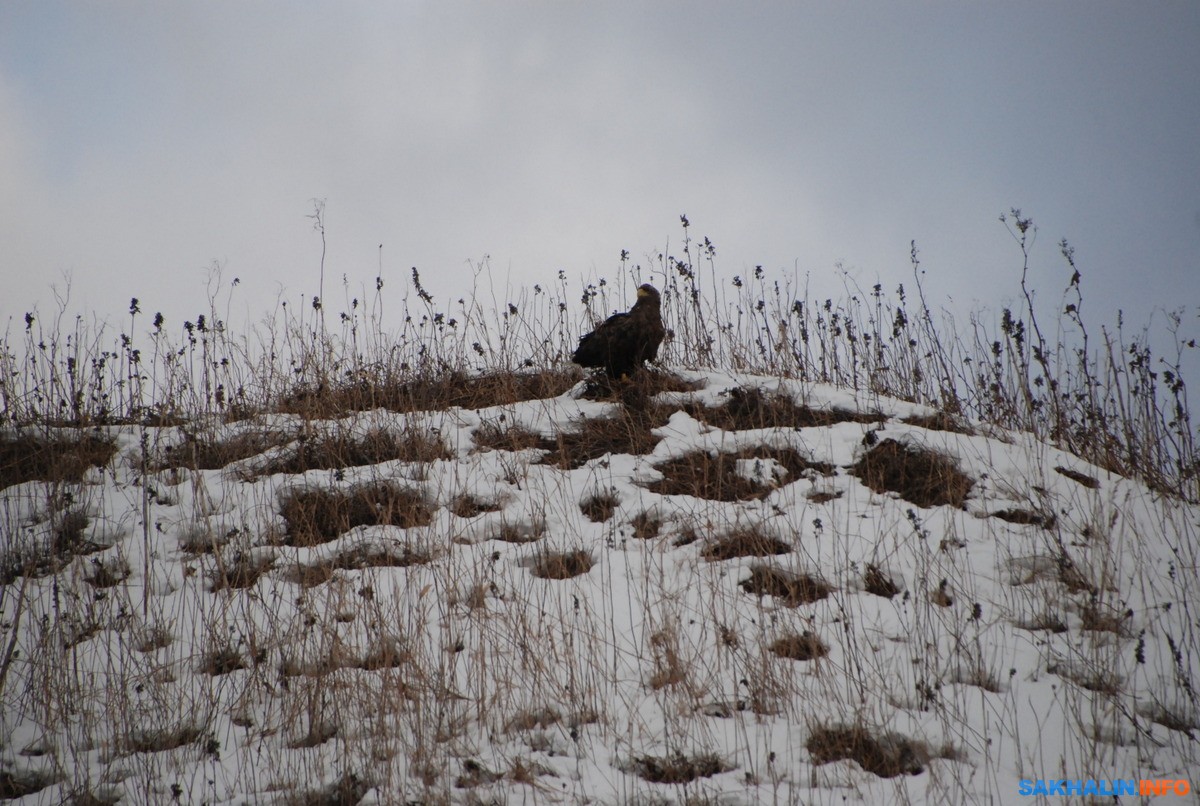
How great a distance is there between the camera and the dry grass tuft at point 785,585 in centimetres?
331

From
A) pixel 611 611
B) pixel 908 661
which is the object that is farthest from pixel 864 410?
pixel 611 611

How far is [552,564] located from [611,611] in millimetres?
629

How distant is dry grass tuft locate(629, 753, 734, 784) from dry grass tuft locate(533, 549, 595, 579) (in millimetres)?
1154

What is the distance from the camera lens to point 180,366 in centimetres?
565

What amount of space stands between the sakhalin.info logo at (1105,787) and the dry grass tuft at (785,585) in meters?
1.11

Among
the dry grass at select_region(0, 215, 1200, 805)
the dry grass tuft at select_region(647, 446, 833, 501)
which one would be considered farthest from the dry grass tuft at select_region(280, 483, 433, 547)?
the dry grass tuft at select_region(647, 446, 833, 501)

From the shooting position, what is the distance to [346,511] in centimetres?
427

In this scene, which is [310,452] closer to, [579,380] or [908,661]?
[579,380]

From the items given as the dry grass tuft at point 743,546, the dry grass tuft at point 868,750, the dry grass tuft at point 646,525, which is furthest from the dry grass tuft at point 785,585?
the dry grass tuft at point 868,750

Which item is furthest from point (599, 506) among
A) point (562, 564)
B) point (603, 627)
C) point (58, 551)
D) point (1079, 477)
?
point (58, 551)

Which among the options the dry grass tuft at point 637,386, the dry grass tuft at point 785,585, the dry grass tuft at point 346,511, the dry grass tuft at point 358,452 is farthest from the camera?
the dry grass tuft at point 637,386

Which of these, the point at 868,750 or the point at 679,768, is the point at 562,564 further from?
the point at 868,750

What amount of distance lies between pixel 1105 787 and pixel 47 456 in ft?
19.9

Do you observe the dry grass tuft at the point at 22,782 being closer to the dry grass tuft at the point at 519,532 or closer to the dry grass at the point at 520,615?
the dry grass at the point at 520,615
